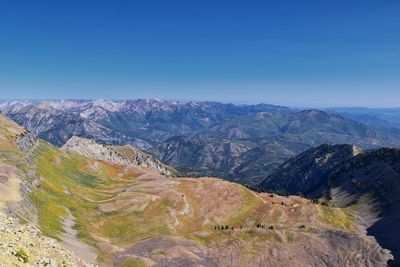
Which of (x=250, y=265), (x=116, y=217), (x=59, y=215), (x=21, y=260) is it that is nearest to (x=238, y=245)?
(x=250, y=265)

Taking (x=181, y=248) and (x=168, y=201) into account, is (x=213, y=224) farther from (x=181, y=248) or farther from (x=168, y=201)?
(x=181, y=248)

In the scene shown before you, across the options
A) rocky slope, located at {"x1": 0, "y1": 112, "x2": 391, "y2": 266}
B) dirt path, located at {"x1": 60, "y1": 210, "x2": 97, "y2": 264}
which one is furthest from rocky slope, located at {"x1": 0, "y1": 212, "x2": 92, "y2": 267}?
rocky slope, located at {"x1": 0, "y1": 112, "x2": 391, "y2": 266}

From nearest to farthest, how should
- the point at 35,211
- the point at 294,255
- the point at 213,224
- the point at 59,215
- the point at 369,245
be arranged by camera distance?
the point at 35,211 < the point at 59,215 < the point at 294,255 < the point at 369,245 < the point at 213,224

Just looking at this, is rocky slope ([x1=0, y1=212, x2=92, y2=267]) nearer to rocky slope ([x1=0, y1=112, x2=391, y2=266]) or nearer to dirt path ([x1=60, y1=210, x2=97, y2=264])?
dirt path ([x1=60, y1=210, x2=97, y2=264])

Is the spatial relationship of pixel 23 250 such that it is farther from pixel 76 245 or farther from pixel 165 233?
A: pixel 165 233

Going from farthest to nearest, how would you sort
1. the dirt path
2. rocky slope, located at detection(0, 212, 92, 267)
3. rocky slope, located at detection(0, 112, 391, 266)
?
1. rocky slope, located at detection(0, 112, 391, 266)
2. the dirt path
3. rocky slope, located at detection(0, 212, 92, 267)

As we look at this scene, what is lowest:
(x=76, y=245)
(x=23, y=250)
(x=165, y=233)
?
(x=165, y=233)

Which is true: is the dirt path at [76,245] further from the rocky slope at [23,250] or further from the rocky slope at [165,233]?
the rocky slope at [23,250]

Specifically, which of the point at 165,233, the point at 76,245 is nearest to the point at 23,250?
the point at 76,245
